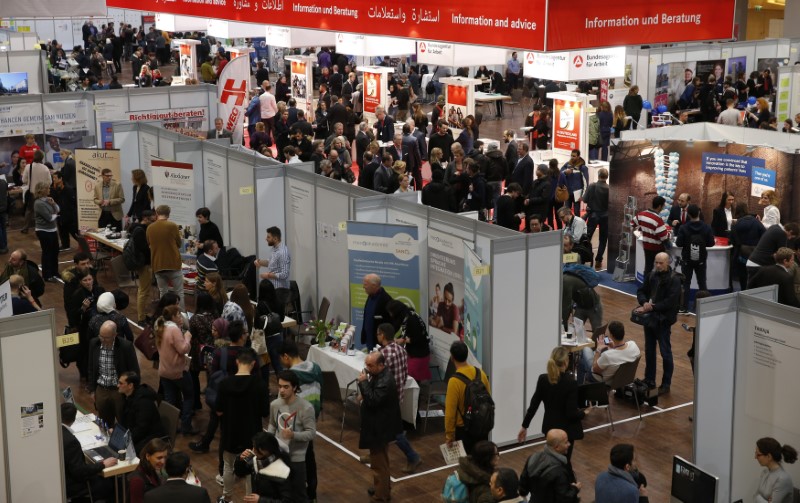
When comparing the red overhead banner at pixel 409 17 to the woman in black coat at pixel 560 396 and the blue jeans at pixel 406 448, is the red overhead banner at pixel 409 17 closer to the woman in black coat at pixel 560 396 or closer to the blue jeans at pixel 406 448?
the woman in black coat at pixel 560 396

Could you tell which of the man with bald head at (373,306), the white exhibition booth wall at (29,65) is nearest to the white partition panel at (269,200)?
the man with bald head at (373,306)

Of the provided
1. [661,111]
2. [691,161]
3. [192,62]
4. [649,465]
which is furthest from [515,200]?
[192,62]

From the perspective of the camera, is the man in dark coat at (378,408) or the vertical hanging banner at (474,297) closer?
the man in dark coat at (378,408)

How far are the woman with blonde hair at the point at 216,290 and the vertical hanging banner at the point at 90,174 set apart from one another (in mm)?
4840

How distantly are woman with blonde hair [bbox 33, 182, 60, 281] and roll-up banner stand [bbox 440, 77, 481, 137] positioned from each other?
9.72 meters

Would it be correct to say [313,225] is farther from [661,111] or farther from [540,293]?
[661,111]

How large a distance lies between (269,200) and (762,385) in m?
6.06

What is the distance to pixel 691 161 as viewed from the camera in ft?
44.0

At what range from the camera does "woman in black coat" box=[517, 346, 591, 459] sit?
738cm

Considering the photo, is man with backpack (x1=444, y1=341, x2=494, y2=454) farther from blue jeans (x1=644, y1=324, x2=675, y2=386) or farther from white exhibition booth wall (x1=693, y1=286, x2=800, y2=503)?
blue jeans (x1=644, y1=324, x2=675, y2=386)

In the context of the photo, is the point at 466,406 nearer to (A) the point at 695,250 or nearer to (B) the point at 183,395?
(B) the point at 183,395

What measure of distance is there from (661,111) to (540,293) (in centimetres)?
1414

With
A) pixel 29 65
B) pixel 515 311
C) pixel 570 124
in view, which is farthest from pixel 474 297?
pixel 29 65

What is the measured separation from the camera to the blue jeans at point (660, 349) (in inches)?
386
